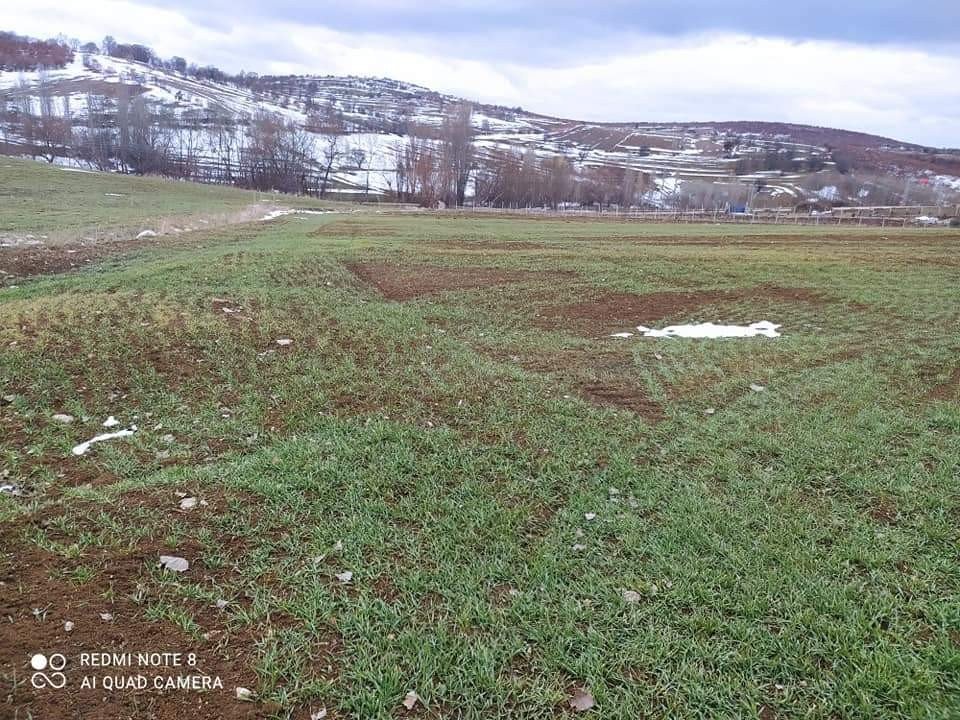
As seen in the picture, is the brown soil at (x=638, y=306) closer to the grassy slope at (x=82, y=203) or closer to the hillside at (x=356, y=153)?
the grassy slope at (x=82, y=203)

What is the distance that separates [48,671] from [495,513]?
2.69m

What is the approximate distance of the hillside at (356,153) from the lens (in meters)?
92.0

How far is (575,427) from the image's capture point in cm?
570

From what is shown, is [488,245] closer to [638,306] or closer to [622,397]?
[638,306]

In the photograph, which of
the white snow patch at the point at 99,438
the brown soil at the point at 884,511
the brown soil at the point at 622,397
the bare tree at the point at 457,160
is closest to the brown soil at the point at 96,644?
the white snow patch at the point at 99,438

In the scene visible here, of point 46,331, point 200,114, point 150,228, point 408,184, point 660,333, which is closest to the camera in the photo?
point 46,331

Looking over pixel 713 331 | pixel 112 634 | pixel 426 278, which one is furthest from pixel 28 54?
pixel 112 634

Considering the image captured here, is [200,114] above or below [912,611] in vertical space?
above

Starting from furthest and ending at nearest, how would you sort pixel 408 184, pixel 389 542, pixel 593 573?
pixel 408 184, pixel 389 542, pixel 593 573

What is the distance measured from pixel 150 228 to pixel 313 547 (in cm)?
2193

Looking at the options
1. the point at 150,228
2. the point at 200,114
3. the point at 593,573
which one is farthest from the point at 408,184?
the point at 593,573

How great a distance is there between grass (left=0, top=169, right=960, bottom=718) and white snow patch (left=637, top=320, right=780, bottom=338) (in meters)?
0.82

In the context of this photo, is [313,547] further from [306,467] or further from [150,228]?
[150,228]

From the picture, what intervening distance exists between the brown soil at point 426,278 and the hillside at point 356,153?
76.8m
